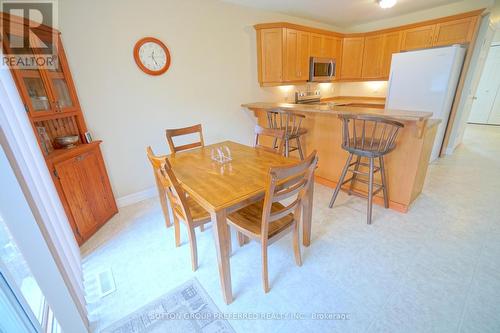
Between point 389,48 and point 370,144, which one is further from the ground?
point 389,48

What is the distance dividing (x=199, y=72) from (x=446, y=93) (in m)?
3.60

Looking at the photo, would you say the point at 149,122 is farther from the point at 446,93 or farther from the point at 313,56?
the point at 446,93

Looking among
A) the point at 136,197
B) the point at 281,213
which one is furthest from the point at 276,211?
the point at 136,197

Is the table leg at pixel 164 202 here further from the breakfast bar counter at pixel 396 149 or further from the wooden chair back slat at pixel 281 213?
the breakfast bar counter at pixel 396 149

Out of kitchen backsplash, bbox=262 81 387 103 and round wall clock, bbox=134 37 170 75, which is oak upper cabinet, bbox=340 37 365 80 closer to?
kitchen backsplash, bbox=262 81 387 103

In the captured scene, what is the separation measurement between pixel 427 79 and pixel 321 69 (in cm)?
183

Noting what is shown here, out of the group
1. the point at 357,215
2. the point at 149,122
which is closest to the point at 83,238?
the point at 149,122

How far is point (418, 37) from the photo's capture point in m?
3.86

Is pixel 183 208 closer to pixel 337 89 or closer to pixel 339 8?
pixel 339 8

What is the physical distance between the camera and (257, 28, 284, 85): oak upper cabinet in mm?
3518

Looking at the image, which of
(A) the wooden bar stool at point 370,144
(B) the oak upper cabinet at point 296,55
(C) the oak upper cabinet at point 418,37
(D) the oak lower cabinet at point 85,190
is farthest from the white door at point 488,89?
(D) the oak lower cabinet at point 85,190

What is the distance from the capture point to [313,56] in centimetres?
419

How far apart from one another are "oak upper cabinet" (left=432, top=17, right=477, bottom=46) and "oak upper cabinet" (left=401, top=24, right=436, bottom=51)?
94 millimetres

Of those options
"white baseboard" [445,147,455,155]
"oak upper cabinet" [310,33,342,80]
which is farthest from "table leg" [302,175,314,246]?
"white baseboard" [445,147,455,155]
